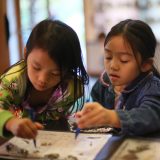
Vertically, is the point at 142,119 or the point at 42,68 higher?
the point at 42,68

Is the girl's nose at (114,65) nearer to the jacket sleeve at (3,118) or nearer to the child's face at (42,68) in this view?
the child's face at (42,68)

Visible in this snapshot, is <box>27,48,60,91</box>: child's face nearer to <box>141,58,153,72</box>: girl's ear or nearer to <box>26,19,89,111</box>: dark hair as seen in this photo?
<box>26,19,89,111</box>: dark hair

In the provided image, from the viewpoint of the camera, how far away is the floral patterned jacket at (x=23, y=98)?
1.08m

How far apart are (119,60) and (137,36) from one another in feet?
0.28

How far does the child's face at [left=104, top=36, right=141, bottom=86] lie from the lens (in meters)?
0.91

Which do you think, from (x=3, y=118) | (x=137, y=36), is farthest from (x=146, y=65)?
(x=3, y=118)

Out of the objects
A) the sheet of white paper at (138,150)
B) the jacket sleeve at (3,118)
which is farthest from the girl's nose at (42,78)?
the sheet of white paper at (138,150)

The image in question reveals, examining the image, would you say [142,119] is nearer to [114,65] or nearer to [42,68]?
[114,65]

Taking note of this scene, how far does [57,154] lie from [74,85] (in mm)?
436

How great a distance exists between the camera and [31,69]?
0.95 meters

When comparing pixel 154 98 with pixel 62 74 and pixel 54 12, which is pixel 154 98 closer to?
pixel 62 74

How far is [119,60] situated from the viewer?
3.00 feet

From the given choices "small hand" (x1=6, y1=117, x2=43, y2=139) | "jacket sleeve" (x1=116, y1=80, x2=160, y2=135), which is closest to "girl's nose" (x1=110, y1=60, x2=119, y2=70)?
"jacket sleeve" (x1=116, y1=80, x2=160, y2=135)

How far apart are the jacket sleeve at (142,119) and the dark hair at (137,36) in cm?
14
